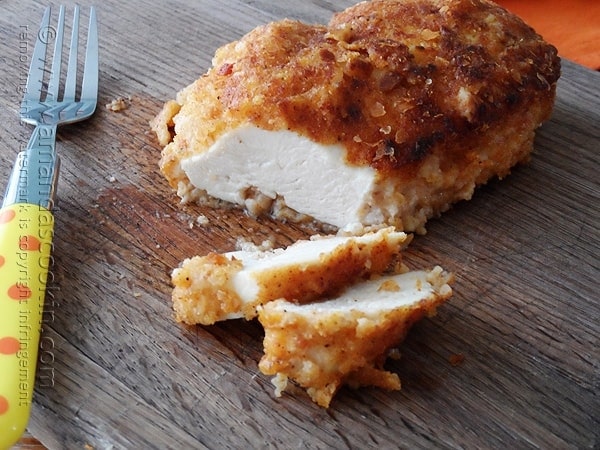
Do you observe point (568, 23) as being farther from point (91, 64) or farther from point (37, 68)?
point (37, 68)

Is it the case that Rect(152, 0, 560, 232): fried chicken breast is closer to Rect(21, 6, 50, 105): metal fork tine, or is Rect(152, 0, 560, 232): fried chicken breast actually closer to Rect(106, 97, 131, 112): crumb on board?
Rect(106, 97, 131, 112): crumb on board

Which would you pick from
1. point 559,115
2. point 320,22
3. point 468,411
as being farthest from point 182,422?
point 320,22

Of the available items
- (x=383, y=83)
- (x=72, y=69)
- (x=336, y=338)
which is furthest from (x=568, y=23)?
(x=336, y=338)

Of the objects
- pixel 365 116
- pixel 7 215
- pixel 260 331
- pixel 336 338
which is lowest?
pixel 260 331

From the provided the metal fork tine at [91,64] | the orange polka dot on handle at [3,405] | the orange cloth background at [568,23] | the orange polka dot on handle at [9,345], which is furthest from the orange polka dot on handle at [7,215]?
the orange cloth background at [568,23]

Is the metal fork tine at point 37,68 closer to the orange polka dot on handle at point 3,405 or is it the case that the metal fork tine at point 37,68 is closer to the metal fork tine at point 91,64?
the metal fork tine at point 91,64
